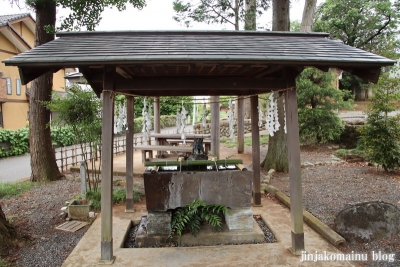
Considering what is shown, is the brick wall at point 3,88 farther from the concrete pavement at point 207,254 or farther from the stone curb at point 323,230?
the stone curb at point 323,230

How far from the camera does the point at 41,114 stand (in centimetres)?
778

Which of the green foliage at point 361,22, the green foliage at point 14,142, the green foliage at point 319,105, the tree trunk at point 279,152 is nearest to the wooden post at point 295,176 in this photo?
the tree trunk at point 279,152

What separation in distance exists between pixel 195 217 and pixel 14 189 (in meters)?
5.30

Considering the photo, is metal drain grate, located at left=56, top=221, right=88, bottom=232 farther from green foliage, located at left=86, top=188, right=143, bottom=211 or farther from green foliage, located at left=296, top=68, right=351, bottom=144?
green foliage, located at left=296, top=68, right=351, bottom=144

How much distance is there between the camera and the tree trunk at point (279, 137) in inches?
322

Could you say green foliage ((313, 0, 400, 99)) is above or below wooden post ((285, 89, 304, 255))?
above

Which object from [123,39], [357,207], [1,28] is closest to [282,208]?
[357,207]

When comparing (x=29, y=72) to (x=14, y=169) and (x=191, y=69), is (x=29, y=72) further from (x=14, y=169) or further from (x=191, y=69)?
(x=14, y=169)

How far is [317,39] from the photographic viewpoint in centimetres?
454

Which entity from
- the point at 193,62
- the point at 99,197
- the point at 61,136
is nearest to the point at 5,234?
the point at 99,197

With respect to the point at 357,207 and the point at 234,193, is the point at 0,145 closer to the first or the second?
the point at 234,193

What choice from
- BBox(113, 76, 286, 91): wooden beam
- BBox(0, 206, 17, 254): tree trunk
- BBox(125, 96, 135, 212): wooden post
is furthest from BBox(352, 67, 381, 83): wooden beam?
BBox(0, 206, 17, 254): tree trunk

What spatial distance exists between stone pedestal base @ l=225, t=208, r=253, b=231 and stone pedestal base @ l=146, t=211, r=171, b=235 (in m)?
1.01

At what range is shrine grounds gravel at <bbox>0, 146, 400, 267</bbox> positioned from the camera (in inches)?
159
